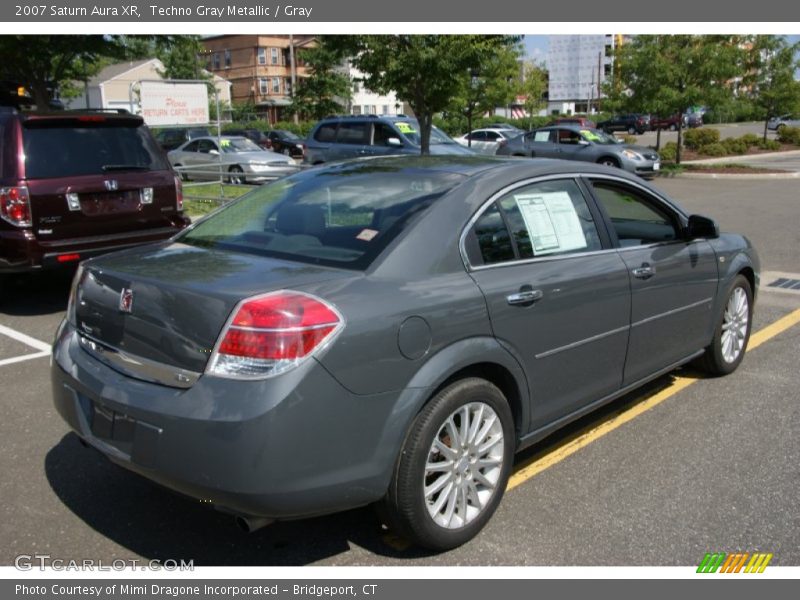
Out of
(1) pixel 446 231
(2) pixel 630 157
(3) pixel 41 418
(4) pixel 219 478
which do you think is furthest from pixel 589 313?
A: (2) pixel 630 157

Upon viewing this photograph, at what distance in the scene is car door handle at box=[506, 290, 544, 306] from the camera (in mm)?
3444

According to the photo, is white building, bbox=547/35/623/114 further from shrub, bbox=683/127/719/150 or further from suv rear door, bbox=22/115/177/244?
suv rear door, bbox=22/115/177/244

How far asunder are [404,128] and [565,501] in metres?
15.2

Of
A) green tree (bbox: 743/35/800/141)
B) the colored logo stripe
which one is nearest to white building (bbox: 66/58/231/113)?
green tree (bbox: 743/35/800/141)

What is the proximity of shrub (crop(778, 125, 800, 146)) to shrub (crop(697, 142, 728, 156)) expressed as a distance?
383 inches

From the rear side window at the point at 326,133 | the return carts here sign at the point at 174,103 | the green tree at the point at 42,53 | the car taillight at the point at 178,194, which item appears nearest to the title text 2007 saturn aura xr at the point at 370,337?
the car taillight at the point at 178,194

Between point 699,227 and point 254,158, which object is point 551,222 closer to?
point 699,227

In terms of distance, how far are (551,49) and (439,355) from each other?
400ft

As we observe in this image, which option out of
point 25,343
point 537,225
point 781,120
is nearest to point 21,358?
point 25,343

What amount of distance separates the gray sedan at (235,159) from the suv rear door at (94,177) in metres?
11.7

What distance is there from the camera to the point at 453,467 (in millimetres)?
3252

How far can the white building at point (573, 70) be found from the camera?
10750cm

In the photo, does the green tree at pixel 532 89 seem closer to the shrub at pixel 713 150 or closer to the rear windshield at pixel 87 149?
the shrub at pixel 713 150

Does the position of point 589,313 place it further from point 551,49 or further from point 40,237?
point 551,49
